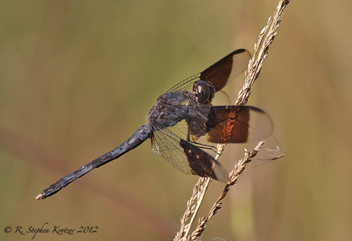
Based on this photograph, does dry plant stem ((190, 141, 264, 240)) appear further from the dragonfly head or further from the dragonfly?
the dragonfly head

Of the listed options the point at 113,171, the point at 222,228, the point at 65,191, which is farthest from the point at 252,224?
the point at 65,191

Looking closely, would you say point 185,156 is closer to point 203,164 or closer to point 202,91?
point 203,164

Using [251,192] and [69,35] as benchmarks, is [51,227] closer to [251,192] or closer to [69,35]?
[251,192]

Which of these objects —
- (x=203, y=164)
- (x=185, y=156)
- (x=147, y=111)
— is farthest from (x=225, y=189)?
(x=147, y=111)

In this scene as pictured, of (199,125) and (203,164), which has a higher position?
(199,125)

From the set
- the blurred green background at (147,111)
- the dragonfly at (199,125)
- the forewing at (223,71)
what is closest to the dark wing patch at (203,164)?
the dragonfly at (199,125)

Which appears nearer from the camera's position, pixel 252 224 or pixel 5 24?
pixel 252 224

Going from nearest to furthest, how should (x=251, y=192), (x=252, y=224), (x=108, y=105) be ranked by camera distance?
1. (x=252, y=224)
2. (x=251, y=192)
3. (x=108, y=105)
